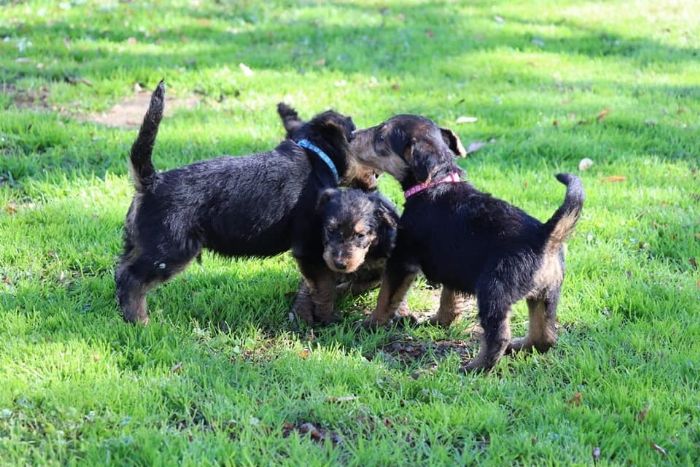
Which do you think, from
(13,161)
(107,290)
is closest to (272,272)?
(107,290)

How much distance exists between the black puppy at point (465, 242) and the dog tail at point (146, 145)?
153 cm

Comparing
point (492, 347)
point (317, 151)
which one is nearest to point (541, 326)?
point (492, 347)

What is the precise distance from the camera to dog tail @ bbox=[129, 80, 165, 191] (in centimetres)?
480

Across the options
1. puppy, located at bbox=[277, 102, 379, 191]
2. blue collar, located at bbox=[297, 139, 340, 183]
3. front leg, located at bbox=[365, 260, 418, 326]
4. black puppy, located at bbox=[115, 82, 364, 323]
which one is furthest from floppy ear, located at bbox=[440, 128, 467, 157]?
front leg, located at bbox=[365, 260, 418, 326]

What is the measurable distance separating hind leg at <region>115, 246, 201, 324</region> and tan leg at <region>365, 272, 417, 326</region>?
4.04 feet

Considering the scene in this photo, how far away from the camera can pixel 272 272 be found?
6145mm

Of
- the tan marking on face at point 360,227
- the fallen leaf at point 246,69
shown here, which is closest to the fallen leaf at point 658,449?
the tan marking on face at point 360,227

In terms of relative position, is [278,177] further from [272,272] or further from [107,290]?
[107,290]

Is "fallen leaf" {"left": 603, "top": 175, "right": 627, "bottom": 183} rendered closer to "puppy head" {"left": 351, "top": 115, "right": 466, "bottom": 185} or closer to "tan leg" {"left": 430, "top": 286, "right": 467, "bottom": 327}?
"puppy head" {"left": 351, "top": 115, "right": 466, "bottom": 185}

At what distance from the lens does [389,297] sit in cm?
534

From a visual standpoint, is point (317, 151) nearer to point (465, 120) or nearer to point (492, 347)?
point (492, 347)

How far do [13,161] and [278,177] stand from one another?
10.3 feet

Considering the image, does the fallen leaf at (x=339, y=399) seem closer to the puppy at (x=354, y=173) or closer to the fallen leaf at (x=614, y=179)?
the puppy at (x=354, y=173)

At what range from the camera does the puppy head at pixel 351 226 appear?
17.3 ft
